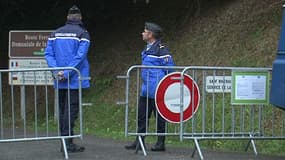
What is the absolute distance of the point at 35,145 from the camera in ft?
33.4

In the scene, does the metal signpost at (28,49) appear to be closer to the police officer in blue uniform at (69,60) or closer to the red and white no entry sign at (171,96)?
the police officer in blue uniform at (69,60)

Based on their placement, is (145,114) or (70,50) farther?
(145,114)

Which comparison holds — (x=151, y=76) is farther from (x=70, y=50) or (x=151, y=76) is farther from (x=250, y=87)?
(x=250, y=87)

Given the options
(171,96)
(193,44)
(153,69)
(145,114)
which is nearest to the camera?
(171,96)

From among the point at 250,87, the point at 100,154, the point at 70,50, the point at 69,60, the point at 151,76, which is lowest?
the point at 100,154

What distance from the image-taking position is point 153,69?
8.95 m

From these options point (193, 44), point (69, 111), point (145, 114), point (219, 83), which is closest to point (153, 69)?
point (145, 114)

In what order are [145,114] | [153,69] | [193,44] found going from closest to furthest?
[153,69] < [145,114] < [193,44]

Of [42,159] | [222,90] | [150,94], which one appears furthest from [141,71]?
[42,159]

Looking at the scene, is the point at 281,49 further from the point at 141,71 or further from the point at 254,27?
the point at 254,27

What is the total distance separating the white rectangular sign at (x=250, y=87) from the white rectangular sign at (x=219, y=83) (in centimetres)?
14

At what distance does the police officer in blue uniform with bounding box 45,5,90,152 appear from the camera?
8.59 meters

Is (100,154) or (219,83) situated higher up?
(219,83)

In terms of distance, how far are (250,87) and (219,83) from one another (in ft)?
1.48
